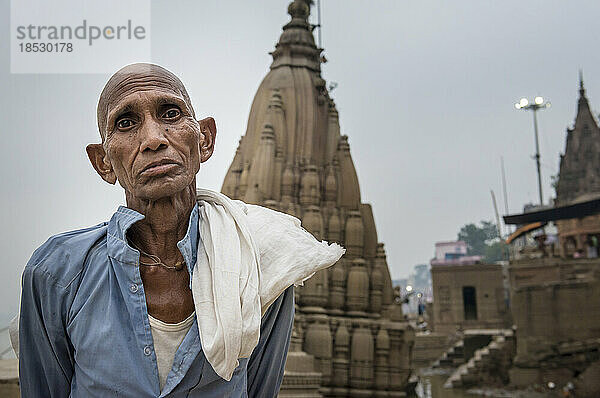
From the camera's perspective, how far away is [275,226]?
5.74 feet

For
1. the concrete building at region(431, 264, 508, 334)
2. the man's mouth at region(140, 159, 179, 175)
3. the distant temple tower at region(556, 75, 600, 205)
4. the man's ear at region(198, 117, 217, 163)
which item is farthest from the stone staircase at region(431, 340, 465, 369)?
the man's mouth at region(140, 159, 179, 175)

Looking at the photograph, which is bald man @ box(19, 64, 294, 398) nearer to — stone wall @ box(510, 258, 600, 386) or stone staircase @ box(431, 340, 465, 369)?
stone wall @ box(510, 258, 600, 386)

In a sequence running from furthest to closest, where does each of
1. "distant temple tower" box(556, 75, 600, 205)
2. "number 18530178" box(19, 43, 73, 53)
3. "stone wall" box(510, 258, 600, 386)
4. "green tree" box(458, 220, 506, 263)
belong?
"green tree" box(458, 220, 506, 263), "distant temple tower" box(556, 75, 600, 205), "stone wall" box(510, 258, 600, 386), "number 18530178" box(19, 43, 73, 53)

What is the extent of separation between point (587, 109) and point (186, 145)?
30.5 m

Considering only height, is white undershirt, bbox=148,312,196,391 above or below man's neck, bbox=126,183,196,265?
below

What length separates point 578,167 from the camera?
28.8 meters

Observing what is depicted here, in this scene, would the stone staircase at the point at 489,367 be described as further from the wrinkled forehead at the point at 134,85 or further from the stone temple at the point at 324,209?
the wrinkled forehead at the point at 134,85

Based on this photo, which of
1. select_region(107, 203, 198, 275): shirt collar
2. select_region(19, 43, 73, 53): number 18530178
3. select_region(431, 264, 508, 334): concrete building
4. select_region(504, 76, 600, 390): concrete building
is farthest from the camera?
select_region(431, 264, 508, 334): concrete building

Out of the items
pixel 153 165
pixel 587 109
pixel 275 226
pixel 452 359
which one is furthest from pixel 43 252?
pixel 587 109

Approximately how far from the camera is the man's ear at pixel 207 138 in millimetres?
1826

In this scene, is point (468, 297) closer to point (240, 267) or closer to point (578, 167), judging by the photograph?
point (578, 167)

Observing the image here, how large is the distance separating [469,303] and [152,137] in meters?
25.9

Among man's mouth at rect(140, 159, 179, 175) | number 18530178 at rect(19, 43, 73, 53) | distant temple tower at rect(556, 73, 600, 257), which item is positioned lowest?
man's mouth at rect(140, 159, 179, 175)

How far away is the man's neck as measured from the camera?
5.51 feet
